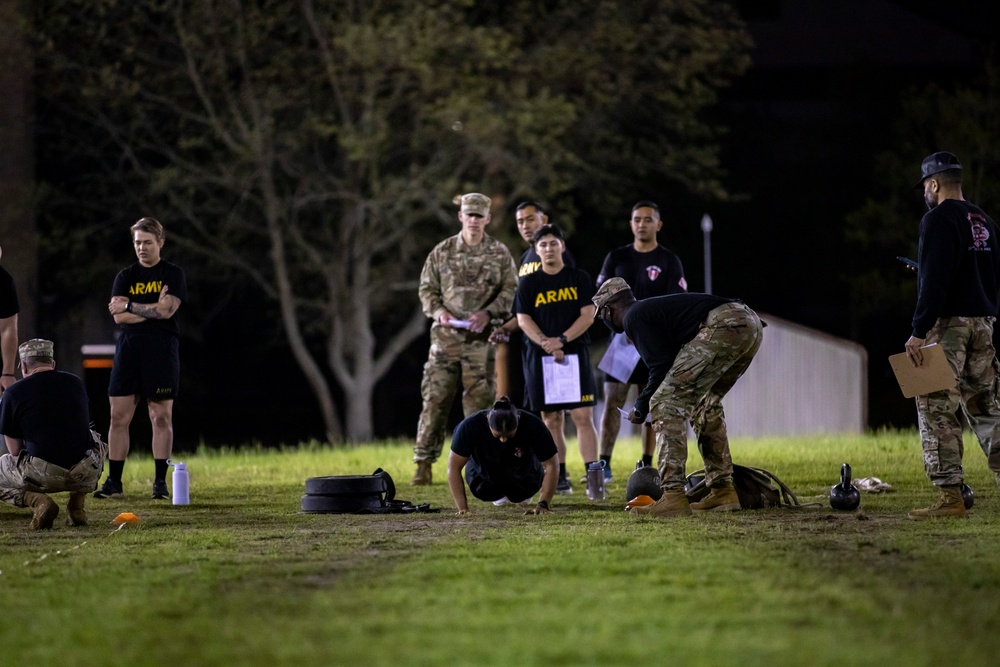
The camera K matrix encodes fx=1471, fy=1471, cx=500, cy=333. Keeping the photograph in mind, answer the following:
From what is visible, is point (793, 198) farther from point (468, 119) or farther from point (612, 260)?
point (612, 260)

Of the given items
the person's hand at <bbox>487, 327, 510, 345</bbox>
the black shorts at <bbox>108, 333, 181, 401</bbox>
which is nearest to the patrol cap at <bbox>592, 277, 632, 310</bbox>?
the person's hand at <bbox>487, 327, 510, 345</bbox>

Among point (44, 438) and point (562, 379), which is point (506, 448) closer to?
point (562, 379)

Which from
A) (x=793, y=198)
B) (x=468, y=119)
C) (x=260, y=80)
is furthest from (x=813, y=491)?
(x=793, y=198)

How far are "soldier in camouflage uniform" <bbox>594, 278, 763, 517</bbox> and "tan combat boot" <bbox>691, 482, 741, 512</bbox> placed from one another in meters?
0.35

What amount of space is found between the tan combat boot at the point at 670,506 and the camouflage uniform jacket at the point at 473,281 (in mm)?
3162

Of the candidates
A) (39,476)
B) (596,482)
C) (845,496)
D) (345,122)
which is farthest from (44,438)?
(345,122)

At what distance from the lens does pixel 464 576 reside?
21.6 feet

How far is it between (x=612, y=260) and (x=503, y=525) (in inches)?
139

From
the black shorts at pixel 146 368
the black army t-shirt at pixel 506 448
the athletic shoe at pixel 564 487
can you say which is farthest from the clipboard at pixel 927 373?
the black shorts at pixel 146 368

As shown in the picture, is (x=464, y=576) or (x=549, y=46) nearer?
(x=464, y=576)

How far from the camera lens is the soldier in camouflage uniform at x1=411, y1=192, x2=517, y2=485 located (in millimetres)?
11891

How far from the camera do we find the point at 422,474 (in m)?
12.0

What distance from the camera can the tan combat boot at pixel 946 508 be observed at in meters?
8.57

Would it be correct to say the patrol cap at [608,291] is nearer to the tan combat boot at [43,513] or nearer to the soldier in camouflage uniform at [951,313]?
the soldier in camouflage uniform at [951,313]
